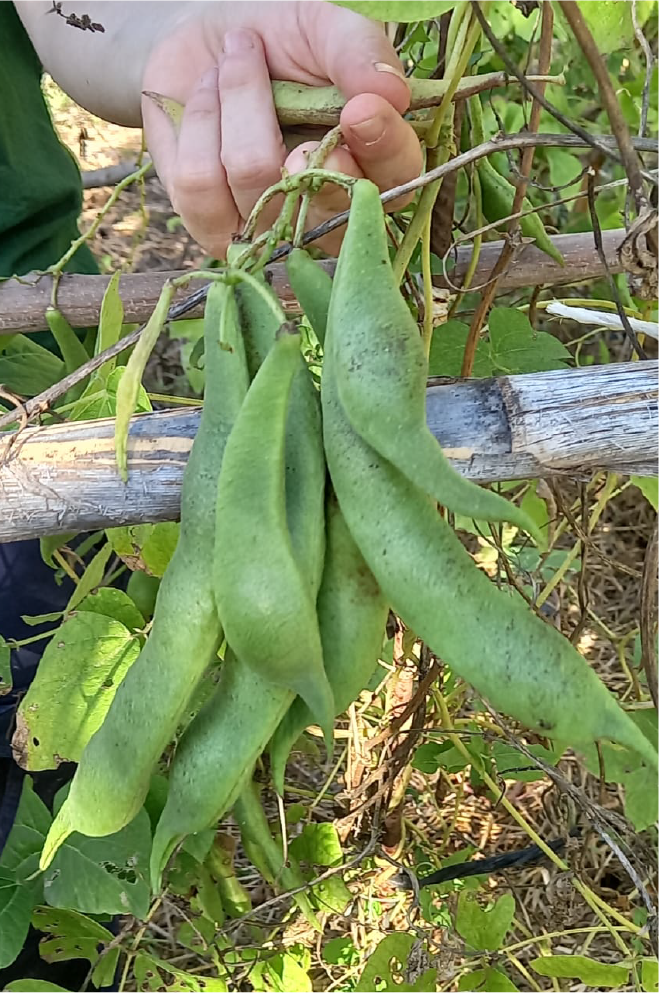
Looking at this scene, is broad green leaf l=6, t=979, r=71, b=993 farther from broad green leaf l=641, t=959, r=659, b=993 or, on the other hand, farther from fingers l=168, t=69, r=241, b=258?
fingers l=168, t=69, r=241, b=258

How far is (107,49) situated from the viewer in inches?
29.8

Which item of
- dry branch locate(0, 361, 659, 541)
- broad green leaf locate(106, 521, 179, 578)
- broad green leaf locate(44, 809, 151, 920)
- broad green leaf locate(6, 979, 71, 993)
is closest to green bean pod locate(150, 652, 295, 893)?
dry branch locate(0, 361, 659, 541)

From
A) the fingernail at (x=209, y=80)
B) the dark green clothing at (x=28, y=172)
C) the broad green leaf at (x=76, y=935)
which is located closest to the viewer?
the fingernail at (x=209, y=80)

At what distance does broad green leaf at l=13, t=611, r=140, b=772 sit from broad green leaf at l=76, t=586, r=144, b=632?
0.04 m

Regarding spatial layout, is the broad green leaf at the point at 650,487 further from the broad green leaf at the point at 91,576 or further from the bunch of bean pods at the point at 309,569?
the broad green leaf at the point at 91,576

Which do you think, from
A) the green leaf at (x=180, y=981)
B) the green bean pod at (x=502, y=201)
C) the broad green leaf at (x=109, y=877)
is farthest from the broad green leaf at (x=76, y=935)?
the green bean pod at (x=502, y=201)

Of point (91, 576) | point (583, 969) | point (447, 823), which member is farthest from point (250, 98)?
point (447, 823)

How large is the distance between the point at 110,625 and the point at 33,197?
64 centimetres

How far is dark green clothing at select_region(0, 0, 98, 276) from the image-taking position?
108 cm

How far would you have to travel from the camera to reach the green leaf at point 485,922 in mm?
842

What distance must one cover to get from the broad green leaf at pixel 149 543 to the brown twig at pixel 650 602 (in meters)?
0.37

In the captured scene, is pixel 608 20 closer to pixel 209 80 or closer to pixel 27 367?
pixel 209 80

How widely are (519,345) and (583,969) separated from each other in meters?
0.54

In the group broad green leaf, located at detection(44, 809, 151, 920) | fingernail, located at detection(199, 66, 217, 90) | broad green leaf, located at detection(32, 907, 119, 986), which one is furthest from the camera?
broad green leaf, located at detection(32, 907, 119, 986)
